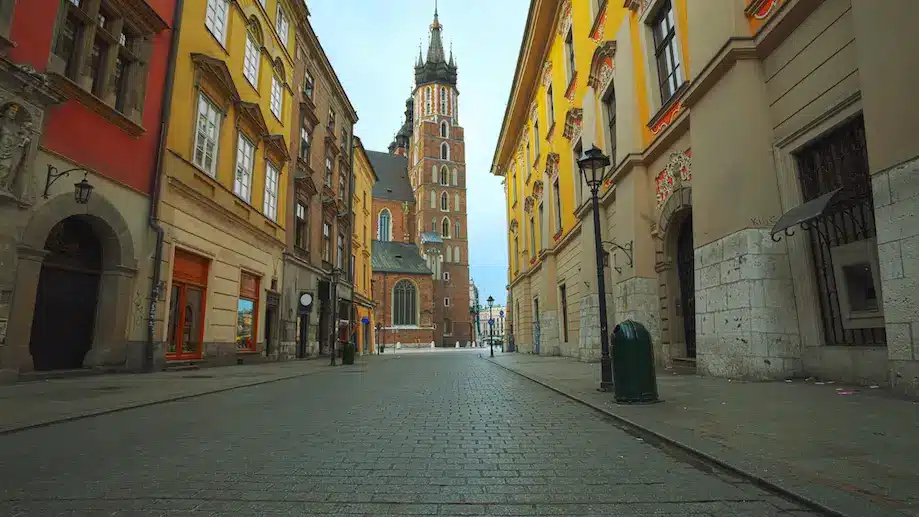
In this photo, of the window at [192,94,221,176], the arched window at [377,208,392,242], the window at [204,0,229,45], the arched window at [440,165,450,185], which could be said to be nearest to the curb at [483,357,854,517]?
the window at [192,94,221,176]

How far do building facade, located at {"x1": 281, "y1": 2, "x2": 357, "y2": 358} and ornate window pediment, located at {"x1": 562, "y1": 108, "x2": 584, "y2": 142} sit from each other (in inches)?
467

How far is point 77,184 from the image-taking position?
9930 mm

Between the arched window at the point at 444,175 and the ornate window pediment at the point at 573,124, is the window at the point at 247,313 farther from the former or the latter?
the arched window at the point at 444,175

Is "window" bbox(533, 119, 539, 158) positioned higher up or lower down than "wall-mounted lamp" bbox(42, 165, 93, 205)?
higher up

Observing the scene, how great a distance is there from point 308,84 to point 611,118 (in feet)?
51.9

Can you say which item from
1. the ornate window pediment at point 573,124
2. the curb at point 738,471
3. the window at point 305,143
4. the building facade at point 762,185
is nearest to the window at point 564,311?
the building facade at point 762,185

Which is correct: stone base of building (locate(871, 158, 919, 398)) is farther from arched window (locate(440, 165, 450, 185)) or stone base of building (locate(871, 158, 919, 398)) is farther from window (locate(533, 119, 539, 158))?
arched window (locate(440, 165, 450, 185))

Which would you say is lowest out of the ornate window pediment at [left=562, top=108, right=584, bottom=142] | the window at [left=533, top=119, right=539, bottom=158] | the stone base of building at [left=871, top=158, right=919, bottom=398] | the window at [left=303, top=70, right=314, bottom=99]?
the stone base of building at [left=871, top=158, right=919, bottom=398]

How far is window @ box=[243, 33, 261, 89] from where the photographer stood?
1808 centimetres

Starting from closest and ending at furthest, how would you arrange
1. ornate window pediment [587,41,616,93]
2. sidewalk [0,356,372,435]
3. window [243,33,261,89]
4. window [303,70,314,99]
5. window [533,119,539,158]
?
sidewalk [0,356,372,435] < ornate window pediment [587,41,616,93] < window [243,33,261,89] < window [303,70,314,99] < window [533,119,539,158]

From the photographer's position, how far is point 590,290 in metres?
16.3

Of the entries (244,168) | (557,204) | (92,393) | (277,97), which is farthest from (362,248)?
(92,393)

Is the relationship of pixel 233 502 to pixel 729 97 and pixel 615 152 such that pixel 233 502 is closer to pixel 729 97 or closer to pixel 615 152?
pixel 729 97

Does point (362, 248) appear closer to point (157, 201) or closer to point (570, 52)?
point (570, 52)
